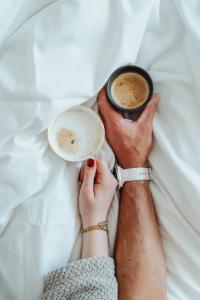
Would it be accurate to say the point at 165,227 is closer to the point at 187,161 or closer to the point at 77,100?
the point at 187,161

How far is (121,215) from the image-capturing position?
3.67 feet

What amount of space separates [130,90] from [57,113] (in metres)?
0.20

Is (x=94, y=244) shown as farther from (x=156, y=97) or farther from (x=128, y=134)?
(x=156, y=97)

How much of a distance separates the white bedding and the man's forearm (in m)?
0.02

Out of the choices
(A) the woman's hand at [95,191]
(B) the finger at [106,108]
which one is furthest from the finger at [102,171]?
(B) the finger at [106,108]

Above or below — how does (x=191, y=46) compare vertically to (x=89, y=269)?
above

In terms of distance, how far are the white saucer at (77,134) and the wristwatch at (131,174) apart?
0.08 meters

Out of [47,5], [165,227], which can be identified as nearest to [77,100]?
[47,5]

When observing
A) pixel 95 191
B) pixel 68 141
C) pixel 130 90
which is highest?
pixel 130 90

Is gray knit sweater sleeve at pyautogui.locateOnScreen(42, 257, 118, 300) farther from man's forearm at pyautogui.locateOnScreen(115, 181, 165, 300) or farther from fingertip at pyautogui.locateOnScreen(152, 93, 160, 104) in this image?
fingertip at pyautogui.locateOnScreen(152, 93, 160, 104)

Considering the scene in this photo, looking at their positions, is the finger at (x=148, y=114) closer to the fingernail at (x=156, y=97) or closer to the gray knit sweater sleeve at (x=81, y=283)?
the fingernail at (x=156, y=97)

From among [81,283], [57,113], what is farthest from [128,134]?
[81,283]

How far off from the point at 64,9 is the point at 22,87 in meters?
0.21

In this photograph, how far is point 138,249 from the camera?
1087 mm
